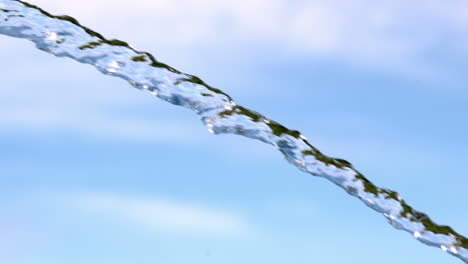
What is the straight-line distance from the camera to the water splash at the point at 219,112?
102 inches

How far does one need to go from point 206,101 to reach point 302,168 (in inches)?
28.0

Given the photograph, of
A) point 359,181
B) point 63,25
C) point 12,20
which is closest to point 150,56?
point 63,25

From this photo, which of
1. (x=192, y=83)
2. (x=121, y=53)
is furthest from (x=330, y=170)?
(x=121, y=53)

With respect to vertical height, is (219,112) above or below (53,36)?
below

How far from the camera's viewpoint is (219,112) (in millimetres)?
2619

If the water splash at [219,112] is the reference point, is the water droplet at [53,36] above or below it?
above

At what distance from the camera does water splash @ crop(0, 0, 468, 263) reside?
2.59 meters

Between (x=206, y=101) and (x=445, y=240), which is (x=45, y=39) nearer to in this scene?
(x=206, y=101)

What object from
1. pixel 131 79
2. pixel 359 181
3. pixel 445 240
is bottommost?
pixel 445 240

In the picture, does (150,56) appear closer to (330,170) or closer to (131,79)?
(131,79)

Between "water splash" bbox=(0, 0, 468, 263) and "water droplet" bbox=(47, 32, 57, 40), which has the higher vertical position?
"water droplet" bbox=(47, 32, 57, 40)

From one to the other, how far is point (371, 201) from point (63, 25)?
218 centimetres

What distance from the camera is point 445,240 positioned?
2.58 metres

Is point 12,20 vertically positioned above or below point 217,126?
above
